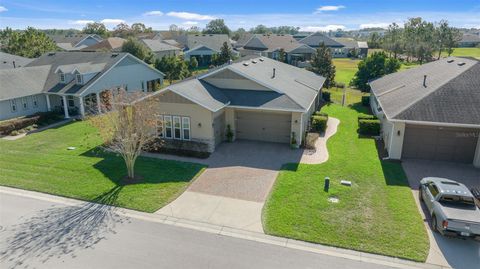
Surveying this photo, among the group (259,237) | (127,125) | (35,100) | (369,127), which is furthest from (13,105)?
(369,127)

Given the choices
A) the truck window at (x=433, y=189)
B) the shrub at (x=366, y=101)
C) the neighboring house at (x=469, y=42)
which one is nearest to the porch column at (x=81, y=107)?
the shrub at (x=366, y=101)

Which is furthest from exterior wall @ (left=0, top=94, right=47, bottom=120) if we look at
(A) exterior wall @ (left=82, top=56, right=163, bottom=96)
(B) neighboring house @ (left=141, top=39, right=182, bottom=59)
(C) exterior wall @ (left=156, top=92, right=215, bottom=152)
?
(B) neighboring house @ (left=141, top=39, right=182, bottom=59)

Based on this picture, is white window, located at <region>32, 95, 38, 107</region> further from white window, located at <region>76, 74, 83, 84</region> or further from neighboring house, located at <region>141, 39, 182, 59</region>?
neighboring house, located at <region>141, 39, 182, 59</region>

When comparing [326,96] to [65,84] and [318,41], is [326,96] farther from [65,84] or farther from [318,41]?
[318,41]

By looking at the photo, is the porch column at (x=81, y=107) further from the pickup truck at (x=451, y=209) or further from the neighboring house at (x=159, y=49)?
the neighboring house at (x=159, y=49)

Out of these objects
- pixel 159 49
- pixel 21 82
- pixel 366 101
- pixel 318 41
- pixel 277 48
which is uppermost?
pixel 318 41

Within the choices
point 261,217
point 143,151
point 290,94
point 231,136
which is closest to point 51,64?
point 143,151

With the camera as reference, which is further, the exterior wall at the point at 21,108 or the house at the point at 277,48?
the house at the point at 277,48
